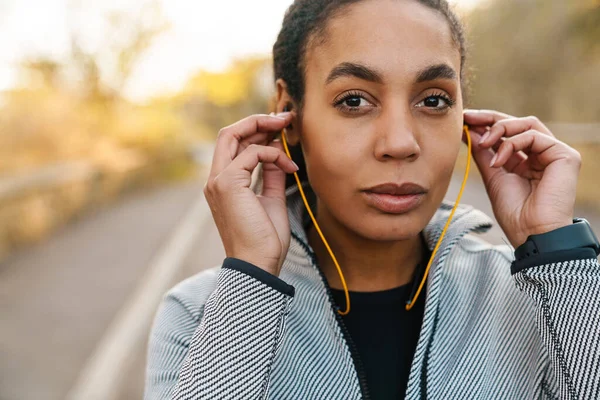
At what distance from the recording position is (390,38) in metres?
1.62

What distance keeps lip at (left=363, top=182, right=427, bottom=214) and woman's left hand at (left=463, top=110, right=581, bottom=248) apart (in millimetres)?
328

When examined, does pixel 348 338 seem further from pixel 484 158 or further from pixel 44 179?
pixel 44 179

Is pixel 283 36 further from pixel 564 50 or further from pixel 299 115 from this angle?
pixel 564 50

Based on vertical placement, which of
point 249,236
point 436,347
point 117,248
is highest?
point 249,236

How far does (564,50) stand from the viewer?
47.7 ft

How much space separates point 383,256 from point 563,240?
1.88 feet

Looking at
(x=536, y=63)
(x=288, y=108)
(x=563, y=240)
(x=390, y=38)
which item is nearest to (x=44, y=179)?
(x=288, y=108)

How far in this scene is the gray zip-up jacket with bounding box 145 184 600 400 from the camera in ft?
4.75

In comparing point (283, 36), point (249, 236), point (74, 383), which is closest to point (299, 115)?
point (283, 36)

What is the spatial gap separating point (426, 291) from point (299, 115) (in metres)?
0.72

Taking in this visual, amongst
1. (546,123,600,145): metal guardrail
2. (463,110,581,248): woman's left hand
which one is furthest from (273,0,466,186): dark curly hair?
(546,123,600,145): metal guardrail

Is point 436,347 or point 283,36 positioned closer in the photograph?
point 436,347

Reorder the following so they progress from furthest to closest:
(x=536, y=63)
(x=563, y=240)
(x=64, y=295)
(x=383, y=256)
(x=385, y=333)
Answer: (x=536, y=63) < (x=64, y=295) < (x=383, y=256) < (x=385, y=333) < (x=563, y=240)

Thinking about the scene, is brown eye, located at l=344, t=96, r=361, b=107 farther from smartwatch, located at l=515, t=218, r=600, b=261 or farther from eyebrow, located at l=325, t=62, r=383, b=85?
smartwatch, located at l=515, t=218, r=600, b=261
